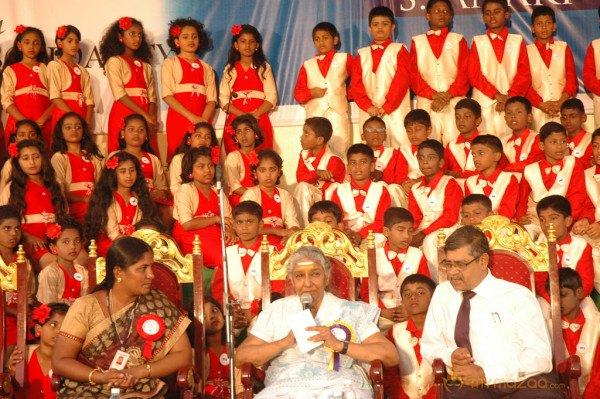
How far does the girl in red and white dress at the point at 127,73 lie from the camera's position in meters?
8.19

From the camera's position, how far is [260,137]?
25.7ft

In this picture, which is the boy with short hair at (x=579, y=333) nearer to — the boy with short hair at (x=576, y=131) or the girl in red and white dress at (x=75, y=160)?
the boy with short hair at (x=576, y=131)

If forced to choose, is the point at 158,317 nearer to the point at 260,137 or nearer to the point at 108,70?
the point at 260,137

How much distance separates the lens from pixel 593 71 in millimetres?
7914

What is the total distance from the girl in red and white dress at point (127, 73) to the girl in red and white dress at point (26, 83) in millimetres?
572

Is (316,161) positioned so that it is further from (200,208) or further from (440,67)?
(440,67)

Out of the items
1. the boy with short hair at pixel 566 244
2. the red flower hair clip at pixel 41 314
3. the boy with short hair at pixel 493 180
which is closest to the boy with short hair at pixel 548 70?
the boy with short hair at pixel 493 180

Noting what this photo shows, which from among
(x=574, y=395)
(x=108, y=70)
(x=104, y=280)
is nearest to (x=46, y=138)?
(x=108, y=70)

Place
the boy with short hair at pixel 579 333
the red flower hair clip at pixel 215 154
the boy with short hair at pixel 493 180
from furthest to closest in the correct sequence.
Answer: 1. the red flower hair clip at pixel 215 154
2. the boy with short hair at pixel 493 180
3. the boy with short hair at pixel 579 333

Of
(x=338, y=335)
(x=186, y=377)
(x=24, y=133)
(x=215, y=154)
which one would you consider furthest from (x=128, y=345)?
(x=24, y=133)

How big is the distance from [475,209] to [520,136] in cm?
170

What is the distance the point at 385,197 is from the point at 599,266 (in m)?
1.70

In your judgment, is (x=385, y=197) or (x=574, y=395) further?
(x=385, y=197)

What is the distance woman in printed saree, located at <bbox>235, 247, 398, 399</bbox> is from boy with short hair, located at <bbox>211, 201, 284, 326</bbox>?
1.17 meters
